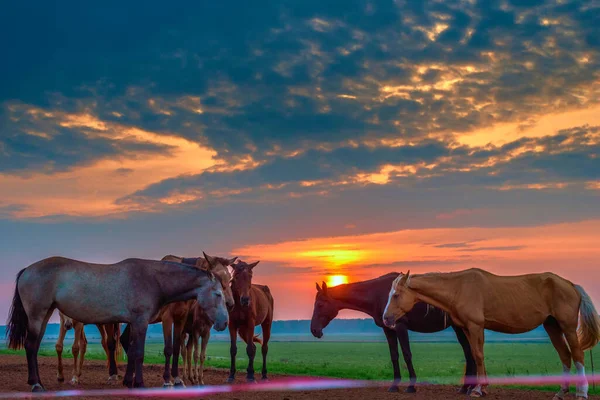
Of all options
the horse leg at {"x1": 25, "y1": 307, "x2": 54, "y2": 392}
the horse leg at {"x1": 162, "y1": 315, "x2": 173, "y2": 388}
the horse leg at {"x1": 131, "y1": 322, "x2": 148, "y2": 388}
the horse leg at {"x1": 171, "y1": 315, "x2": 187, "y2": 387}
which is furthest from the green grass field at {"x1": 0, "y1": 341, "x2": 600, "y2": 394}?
the horse leg at {"x1": 25, "y1": 307, "x2": 54, "y2": 392}

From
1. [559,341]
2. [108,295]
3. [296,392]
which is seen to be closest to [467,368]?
[559,341]

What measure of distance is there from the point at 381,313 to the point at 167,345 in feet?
19.0

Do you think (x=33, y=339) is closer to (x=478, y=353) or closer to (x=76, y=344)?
(x=76, y=344)

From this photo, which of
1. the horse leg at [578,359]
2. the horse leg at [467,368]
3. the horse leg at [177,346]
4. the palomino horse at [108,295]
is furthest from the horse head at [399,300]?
the horse leg at [177,346]

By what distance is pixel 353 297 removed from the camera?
18625 millimetres

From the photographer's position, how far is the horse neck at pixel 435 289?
15.6m

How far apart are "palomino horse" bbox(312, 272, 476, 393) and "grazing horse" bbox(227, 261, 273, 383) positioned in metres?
1.78

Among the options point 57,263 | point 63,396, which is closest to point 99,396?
point 63,396

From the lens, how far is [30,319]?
14469 mm

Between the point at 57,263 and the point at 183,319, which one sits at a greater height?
the point at 57,263

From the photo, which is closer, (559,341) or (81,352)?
(559,341)

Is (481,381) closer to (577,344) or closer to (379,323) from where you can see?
(577,344)

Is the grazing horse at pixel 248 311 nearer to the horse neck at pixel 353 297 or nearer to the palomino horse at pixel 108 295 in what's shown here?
the horse neck at pixel 353 297

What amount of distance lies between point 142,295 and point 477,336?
746 cm
